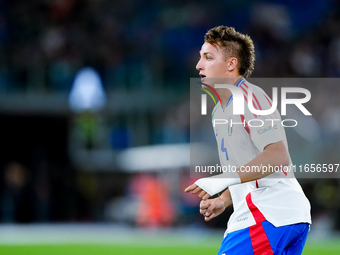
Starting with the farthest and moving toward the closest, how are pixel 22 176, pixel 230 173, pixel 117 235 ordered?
pixel 22 176, pixel 117 235, pixel 230 173

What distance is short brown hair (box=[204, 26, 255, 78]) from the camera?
3438 mm

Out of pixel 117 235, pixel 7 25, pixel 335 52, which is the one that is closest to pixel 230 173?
pixel 117 235

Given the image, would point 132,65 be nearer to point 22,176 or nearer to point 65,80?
point 65,80

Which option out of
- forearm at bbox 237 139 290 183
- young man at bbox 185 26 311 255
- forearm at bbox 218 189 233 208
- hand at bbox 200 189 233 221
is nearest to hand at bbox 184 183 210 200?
young man at bbox 185 26 311 255

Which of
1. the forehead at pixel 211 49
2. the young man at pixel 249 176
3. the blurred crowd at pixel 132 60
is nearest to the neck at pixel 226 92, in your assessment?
the young man at pixel 249 176

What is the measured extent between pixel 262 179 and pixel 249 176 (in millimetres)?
374

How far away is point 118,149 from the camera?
14828 mm

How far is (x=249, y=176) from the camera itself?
9.68 ft

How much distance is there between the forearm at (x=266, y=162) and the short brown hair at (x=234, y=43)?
2.56ft

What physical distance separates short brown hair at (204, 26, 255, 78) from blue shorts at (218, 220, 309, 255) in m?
1.11

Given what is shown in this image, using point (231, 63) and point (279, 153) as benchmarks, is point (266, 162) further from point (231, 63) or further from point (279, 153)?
point (231, 63)

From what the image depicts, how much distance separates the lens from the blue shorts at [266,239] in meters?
3.13

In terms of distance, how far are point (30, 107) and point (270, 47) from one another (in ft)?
26.2

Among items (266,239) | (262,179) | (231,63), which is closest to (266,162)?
(262,179)
